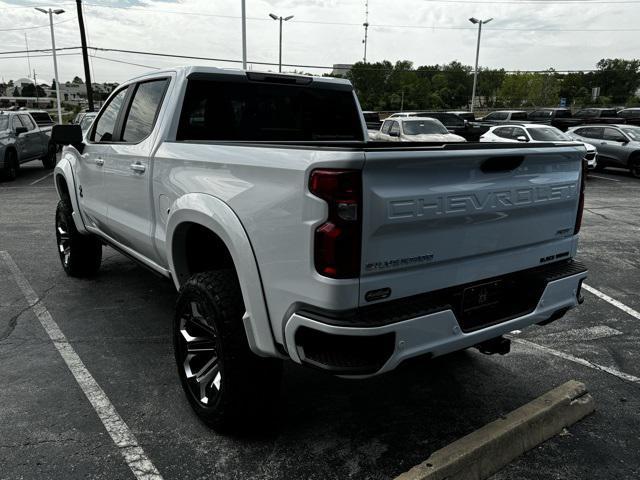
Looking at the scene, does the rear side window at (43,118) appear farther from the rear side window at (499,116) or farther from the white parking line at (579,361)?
the rear side window at (499,116)

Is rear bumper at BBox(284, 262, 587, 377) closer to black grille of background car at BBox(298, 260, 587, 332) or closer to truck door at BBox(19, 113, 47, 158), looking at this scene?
black grille of background car at BBox(298, 260, 587, 332)

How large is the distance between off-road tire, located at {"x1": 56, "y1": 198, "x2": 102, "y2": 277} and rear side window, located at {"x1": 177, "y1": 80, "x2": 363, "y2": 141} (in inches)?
96.0

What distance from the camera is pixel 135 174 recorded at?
12.6 ft

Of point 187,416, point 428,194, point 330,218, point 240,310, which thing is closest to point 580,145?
point 428,194

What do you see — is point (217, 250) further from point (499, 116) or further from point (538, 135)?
point (499, 116)

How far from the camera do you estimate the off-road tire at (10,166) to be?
1442cm

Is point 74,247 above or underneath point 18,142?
underneath

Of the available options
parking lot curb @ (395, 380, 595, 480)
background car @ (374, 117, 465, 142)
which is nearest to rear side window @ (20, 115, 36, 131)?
background car @ (374, 117, 465, 142)

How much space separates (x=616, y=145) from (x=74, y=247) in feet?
56.8

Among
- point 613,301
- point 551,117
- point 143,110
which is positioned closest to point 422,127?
point 613,301

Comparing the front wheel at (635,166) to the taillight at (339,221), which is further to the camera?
the front wheel at (635,166)

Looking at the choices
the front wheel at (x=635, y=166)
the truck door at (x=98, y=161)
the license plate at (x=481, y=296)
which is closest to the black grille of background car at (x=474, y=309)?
the license plate at (x=481, y=296)

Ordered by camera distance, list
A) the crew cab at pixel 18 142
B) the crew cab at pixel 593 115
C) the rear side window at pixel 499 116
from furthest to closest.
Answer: the rear side window at pixel 499 116
the crew cab at pixel 593 115
the crew cab at pixel 18 142

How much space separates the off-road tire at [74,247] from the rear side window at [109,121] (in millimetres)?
1114
